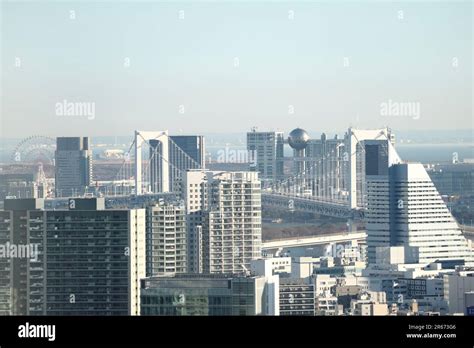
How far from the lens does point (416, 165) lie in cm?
1195

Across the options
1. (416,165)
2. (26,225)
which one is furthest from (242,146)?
(26,225)

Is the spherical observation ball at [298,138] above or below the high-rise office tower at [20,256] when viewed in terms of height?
above

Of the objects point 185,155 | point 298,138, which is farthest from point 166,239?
point 298,138

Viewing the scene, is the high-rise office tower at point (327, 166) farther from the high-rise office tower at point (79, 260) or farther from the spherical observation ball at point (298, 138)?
the high-rise office tower at point (79, 260)

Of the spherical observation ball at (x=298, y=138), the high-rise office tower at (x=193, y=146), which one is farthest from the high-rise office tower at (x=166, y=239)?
the spherical observation ball at (x=298, y=138)

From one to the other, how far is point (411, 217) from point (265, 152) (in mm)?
2145

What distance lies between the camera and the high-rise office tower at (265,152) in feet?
36.1

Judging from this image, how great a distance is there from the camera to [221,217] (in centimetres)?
1015

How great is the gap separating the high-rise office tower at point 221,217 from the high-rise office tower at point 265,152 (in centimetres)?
29

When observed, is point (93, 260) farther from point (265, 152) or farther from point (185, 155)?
point (265, 152)

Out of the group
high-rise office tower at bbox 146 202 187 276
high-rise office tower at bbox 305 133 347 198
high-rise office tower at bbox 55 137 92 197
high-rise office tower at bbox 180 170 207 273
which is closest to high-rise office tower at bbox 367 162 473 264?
high-rise office tower at bbox 305 133 347 198

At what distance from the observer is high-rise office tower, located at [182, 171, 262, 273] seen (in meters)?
9.22

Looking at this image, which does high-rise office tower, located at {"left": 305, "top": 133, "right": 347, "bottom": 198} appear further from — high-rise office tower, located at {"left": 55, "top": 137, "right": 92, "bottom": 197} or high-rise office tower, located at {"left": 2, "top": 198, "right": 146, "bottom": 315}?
high-rise office tower, located at {"left": 2, "top": 198, "right": 146, "bottom": 315}

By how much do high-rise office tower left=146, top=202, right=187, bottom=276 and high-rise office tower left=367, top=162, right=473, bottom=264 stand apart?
220 cm
